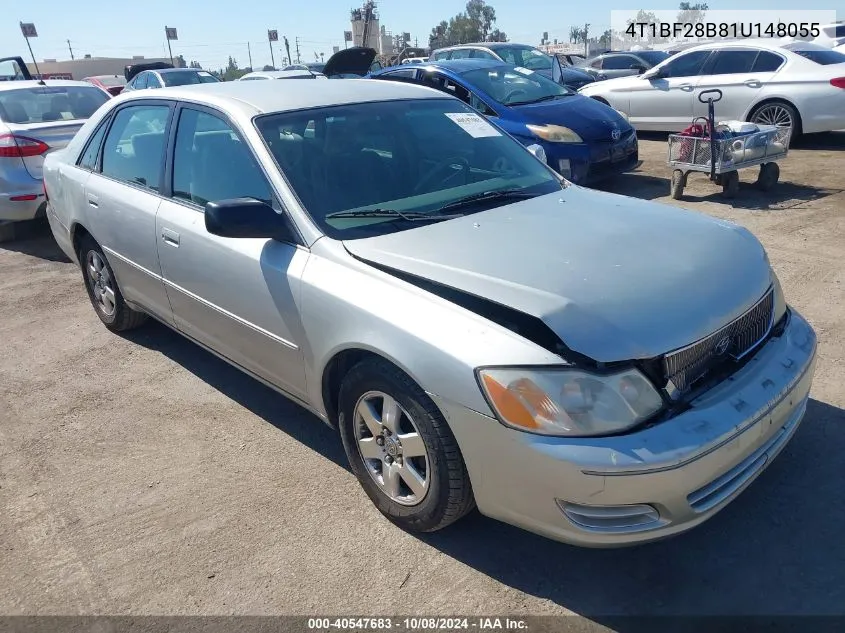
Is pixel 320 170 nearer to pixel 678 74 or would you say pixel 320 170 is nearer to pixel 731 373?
pixel 731 373

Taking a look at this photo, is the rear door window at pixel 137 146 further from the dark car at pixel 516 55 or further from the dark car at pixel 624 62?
the dark car at pixel 624 62

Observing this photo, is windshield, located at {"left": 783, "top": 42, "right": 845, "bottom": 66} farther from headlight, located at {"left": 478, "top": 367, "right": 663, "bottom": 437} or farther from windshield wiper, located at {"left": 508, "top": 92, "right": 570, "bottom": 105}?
headlight, located at {"left": 478, "top": 367, "right": 663, "bottom": 437}

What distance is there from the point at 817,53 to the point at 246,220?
9693 mm

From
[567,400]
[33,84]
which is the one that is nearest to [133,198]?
[567,400]

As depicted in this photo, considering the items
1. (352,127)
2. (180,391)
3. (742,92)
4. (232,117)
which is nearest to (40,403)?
(180,391)

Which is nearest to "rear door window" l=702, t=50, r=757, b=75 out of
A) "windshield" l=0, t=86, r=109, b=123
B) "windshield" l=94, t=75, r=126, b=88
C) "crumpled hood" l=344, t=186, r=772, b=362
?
"crumpled hood" l=344, t=186, r=772, b=362

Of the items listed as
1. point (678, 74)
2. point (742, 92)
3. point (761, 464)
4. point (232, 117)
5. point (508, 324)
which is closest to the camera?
point (508, 324)

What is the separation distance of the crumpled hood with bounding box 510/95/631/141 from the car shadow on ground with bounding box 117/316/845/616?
5312mm

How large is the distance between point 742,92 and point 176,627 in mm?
10080

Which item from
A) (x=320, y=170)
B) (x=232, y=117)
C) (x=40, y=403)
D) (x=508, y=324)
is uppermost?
(x=232, y=117)

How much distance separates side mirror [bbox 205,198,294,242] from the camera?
2846 millimetres

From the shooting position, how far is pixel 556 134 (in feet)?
24.8

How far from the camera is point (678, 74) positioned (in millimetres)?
10656

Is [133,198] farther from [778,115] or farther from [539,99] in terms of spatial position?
[778,115]
